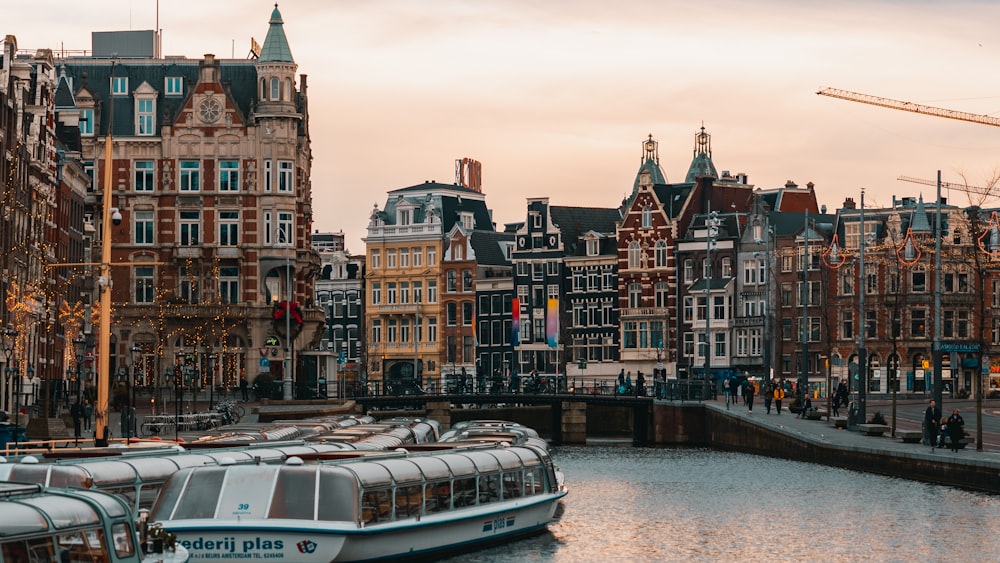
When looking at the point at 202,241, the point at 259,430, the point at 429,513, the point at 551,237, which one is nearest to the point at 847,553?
the point at 429,513

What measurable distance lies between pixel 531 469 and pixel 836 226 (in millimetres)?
86988

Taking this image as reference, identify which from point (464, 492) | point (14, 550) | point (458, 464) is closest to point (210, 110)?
point (458, 464)

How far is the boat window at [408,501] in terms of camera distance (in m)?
36.7

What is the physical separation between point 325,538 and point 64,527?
9538 mm

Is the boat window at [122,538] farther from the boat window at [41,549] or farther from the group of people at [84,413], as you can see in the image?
the group of people at [84,413]

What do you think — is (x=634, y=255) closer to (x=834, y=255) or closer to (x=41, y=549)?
(x=834, y=255)

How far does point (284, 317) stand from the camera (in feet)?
341

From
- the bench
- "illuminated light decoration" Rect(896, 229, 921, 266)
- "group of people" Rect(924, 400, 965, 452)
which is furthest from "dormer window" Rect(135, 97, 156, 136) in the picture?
"group of people" Rect(924, 400, 965, 452)

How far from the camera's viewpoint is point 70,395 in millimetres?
86500

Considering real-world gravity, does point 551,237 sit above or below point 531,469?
above

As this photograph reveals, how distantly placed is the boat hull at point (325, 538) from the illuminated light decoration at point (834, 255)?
278 ft

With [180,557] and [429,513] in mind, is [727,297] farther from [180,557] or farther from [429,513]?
[180,557]

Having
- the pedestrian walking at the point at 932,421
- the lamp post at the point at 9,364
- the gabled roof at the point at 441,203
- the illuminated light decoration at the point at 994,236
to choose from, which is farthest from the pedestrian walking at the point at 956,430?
the gabled roof at the point at 441,203

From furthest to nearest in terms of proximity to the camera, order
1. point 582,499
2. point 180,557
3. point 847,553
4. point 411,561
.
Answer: point 582,499
point 847,553
point 411,561
point 180,557
